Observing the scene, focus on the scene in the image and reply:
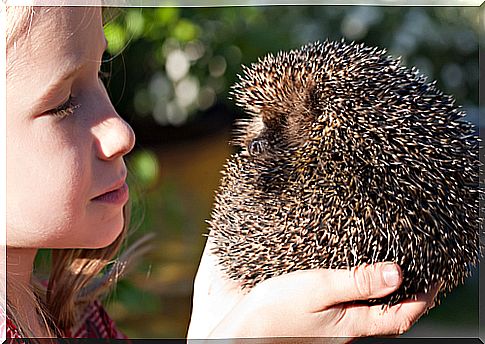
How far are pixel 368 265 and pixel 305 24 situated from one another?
1.38 ft

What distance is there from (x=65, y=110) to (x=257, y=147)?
0.80ft

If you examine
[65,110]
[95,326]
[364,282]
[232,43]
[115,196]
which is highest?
[232,43]

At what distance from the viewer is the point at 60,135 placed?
0.89 metres

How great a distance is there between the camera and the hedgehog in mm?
843

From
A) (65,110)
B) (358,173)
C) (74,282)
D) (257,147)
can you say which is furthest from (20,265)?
(358,173)

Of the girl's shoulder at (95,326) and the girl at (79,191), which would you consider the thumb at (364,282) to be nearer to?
the girl at (79,191)

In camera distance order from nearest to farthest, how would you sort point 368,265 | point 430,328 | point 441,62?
point 368,265 → point 430,328 → point 441,62

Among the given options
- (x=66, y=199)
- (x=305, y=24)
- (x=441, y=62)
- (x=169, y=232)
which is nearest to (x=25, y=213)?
(x=66, y=199)

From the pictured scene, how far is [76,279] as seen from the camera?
3.83 feet

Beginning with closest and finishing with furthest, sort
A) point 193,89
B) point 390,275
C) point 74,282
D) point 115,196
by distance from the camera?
point 390,275
point 115,196
point 74,282
point 193,89

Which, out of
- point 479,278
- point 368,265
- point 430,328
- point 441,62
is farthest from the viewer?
point 441,62

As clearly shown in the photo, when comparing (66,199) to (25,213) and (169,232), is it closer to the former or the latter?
(25,213)

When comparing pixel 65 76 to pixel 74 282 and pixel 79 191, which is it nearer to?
pixel 79 191

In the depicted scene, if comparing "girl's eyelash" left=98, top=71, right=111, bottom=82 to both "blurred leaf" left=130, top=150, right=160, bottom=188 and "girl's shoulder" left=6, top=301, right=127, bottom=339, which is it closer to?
"blurred leaf" left=130, top=150, right=160, bottom=188
